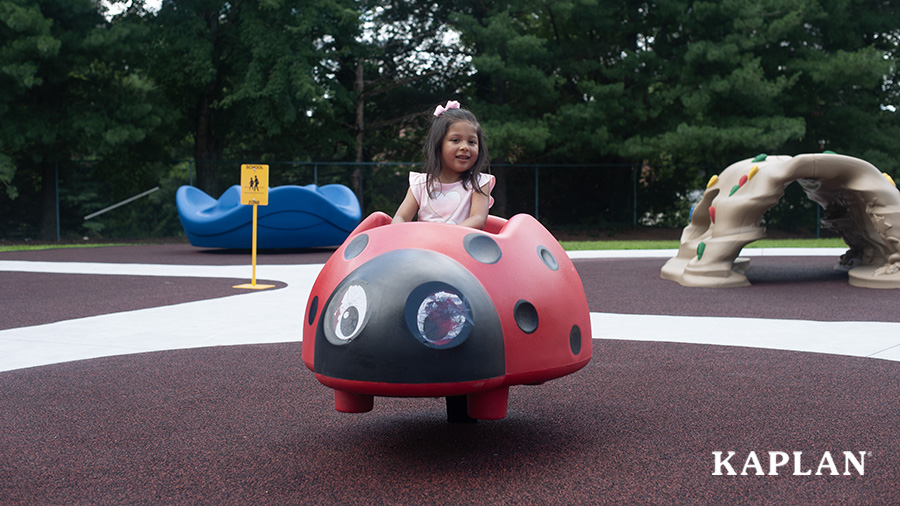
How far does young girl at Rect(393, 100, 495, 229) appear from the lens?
167 inches

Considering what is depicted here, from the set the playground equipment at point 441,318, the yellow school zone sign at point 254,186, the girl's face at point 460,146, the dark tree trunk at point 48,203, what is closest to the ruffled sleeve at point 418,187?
the girl's face at point 460,146

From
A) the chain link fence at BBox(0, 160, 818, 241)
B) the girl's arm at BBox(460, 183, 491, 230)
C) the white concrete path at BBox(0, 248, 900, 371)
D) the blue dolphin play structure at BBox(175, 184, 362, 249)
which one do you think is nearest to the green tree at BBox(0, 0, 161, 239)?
the chain link fence at BBox(0, 160, 818, 241)

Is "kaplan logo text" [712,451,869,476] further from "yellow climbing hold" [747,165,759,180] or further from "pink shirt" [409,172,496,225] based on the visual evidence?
"yellow climbing hold" [747,165,759,180]

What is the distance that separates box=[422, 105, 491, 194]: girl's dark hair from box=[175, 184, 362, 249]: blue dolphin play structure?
12923mm

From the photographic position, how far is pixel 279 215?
17.1 meters

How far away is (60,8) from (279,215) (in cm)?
1149

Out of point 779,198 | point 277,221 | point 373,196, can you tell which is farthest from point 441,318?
point 373,196

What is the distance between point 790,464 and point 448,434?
5.30ft

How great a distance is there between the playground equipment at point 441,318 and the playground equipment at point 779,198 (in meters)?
7.51

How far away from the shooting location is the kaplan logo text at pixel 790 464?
3373 mm

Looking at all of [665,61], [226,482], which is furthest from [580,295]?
[665,61]

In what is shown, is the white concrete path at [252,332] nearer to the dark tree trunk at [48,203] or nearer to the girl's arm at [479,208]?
the girl's arm at [479,208]

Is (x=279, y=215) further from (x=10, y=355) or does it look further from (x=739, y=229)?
(x=10, y=355)

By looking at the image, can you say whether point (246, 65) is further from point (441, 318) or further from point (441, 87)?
point (441, 318)
